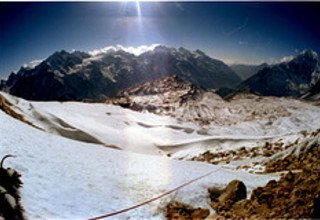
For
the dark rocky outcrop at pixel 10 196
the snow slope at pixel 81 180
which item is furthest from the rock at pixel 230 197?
the dark rocky outcrop at pixel 10 196

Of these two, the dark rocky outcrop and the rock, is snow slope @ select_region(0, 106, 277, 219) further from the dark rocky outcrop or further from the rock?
the rock

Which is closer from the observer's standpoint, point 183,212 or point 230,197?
point 183,212

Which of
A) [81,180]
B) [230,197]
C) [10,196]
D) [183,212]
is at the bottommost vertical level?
[183,212]

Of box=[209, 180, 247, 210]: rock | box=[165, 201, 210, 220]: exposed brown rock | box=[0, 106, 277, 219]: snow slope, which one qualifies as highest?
box=[0, 106, 277, 219]: snow slope

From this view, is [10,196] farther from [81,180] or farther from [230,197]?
[230,197]

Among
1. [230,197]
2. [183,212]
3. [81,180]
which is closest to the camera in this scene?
[183,212]

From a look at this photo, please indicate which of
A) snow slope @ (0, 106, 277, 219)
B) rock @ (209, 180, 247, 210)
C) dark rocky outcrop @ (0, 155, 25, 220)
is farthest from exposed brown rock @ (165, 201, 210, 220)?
dark rocky outcrop @ (0, 155, 25, 220)

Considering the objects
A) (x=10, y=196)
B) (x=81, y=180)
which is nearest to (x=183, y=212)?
(x=81, y=180)

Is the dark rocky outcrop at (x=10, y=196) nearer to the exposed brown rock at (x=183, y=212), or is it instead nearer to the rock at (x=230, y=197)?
the exposed brown rock at (x=183, y=212)
